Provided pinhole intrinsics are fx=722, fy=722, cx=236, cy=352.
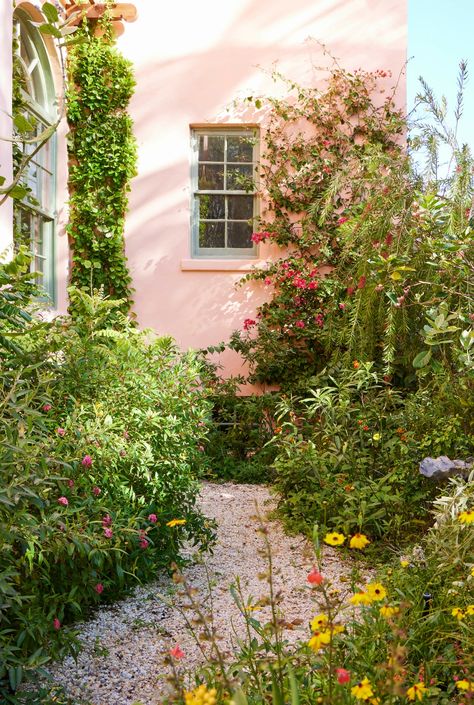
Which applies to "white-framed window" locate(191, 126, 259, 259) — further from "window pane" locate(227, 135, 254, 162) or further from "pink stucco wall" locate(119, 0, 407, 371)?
"pink stucco wall" locate(119, 0, 407, 371)

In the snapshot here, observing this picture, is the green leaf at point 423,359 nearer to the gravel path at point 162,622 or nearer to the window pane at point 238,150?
the gravel path at point 162,622

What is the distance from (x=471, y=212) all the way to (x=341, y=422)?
153 cm

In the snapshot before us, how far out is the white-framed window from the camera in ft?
23.8

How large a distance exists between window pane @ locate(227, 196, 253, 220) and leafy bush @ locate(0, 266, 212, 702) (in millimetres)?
3263

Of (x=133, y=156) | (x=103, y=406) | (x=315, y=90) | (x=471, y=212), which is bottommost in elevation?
(x=103, y=406)

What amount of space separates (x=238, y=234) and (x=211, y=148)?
35.7 inches

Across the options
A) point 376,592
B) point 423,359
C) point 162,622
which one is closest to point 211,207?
point 423,359

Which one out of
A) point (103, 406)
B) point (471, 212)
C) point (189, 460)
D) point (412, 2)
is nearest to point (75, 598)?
point (103, 406)

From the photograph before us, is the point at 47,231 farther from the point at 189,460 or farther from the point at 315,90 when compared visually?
the point at 189,460

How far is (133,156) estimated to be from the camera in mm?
6988

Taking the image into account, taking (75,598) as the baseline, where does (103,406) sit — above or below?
above

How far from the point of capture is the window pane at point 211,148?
23.9 ft

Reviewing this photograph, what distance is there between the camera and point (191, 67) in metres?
7.18

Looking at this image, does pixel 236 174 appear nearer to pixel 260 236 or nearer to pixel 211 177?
pixel 211 177
